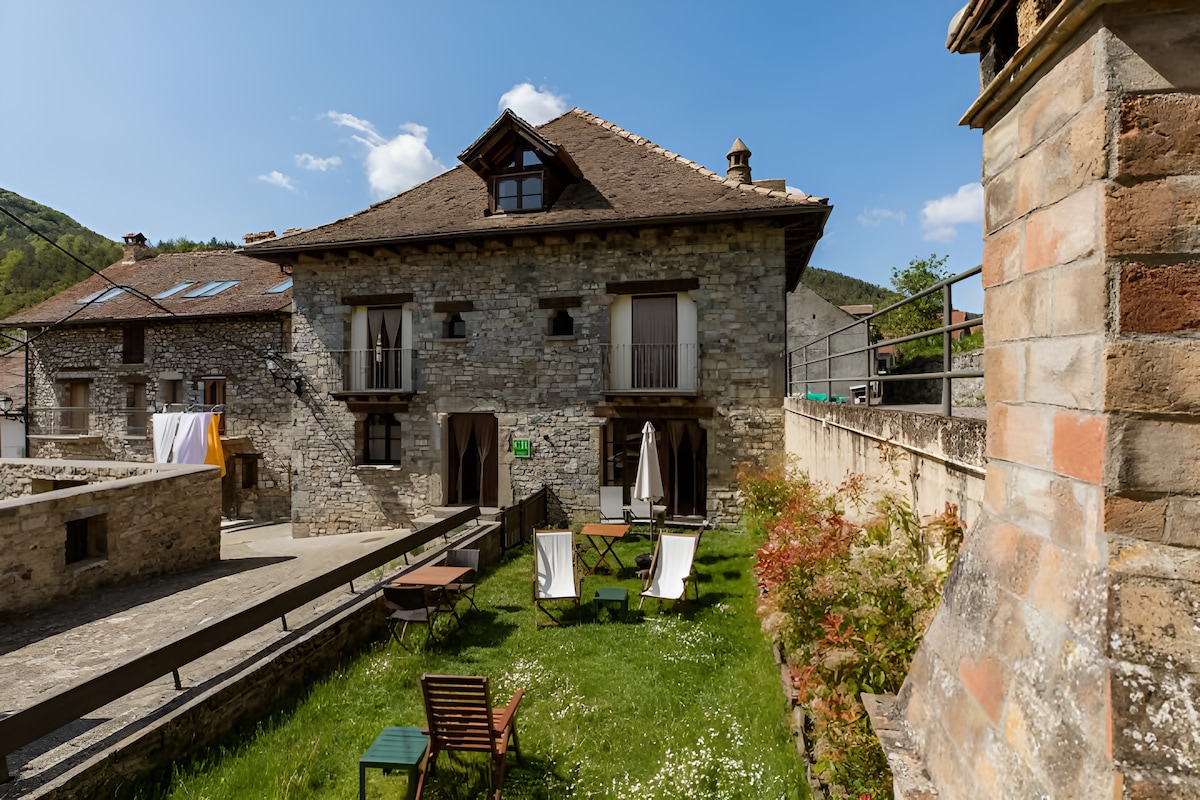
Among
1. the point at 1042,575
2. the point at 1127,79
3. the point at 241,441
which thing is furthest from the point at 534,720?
the point at 241,441

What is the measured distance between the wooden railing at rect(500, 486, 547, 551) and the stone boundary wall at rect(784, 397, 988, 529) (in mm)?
5434

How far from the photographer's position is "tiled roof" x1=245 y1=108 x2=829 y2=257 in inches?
440

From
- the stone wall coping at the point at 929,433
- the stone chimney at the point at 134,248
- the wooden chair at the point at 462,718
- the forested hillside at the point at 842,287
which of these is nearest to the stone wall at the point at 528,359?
the stone wall coping at the point at 929,433

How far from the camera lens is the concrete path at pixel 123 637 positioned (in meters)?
4.36

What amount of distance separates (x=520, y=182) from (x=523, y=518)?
7368 mm

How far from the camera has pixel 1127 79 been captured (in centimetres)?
138

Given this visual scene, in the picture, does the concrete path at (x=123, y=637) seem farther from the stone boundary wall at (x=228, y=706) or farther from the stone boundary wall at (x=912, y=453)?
the stone boundary wall at (x=912, y=453)

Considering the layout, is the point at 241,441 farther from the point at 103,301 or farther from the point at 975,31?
the point at 975,31

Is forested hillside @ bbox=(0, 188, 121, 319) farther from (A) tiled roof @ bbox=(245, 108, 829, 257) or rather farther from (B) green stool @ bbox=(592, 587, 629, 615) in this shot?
(B) green stool @ bbox=(592, 587, 629, 615)

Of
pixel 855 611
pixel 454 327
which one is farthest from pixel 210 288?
pixel 855 611

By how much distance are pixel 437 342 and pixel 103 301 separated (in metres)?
15.8

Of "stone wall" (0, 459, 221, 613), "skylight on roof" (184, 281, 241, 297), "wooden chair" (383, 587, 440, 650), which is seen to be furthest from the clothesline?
"wooden chair" (383, 587, 440, 650)

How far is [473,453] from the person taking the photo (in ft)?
45.8

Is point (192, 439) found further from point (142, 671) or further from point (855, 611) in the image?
point (855, 611)
